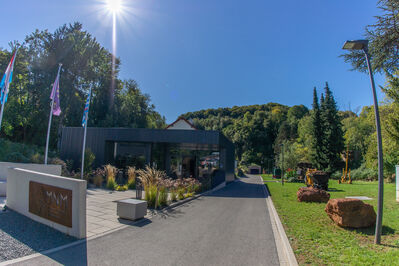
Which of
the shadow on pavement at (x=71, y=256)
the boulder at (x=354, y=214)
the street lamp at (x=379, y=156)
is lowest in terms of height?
the shadow on pavement at (x=71, y=256)

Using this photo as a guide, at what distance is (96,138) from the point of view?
57.1 ft

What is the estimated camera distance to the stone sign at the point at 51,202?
4.80 metres

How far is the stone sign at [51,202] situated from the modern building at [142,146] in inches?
413

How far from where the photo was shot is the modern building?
1598cm

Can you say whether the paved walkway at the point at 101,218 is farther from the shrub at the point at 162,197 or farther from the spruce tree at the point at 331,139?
the spruce tree at the point at 331,139

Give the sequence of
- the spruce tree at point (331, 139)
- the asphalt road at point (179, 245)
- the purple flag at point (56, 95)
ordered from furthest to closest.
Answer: the spruce tree at point (331, 139)
the purple flag at point (56, 95)
the asphalt road at point (179, 245)

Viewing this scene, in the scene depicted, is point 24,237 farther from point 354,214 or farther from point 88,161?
point 88,161

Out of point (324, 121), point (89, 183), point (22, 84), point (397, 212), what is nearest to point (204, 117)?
point (324, 121)

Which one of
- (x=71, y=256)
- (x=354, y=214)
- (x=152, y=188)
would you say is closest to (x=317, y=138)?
(x=354, y=214)

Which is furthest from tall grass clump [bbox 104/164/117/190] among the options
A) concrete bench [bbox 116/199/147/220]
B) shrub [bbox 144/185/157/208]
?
concrete bench [bbox 116/199/147/220]

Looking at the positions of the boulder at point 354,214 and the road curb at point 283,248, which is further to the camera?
the boulder at point 354,214

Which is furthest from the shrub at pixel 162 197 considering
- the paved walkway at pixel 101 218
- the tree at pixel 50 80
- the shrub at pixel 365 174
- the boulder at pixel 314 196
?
the shrub at pixel 365 174

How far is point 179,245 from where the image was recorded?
4590 millimetres

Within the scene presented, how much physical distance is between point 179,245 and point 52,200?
312 centimetres
